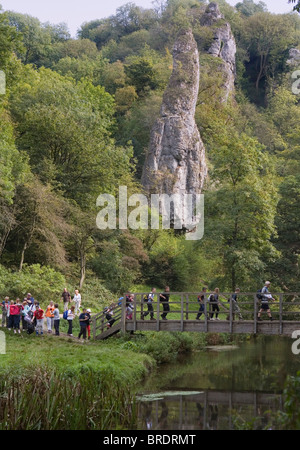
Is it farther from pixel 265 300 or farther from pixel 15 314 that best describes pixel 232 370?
pixel 15 314

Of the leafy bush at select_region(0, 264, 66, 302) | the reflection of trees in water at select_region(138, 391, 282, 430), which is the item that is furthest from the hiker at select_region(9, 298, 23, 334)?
the reflection of trees in water at select_region(138, 391, 282, 430)

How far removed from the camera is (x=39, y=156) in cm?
4575

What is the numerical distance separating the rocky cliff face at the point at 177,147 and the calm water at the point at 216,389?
30145mm

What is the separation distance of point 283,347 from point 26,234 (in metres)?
17.7

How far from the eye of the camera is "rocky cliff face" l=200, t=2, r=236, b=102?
82375 mm

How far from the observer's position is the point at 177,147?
199 feet

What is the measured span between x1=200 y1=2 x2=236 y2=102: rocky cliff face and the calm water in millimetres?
57632

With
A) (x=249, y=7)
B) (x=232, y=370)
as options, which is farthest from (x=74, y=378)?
(x=249, y=7)

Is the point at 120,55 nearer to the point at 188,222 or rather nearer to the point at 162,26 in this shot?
the point at 162,26

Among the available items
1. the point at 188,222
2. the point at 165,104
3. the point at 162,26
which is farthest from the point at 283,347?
the point at 162,26

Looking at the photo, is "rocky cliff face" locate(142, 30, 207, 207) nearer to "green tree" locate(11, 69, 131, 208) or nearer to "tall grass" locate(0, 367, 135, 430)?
"green tree" locate(11, 69, 131, 208)

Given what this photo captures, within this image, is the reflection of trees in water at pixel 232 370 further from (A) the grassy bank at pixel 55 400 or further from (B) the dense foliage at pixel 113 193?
(B) the dense foliage at pixel 113 193

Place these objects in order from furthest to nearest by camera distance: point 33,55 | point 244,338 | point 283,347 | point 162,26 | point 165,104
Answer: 1. point 162,26
2. point 33,55
3. point 165,104
4. point 244,338
5. point 283,347

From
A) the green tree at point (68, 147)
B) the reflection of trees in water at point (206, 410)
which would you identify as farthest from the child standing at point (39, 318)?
the green tree at point (68, 147)
